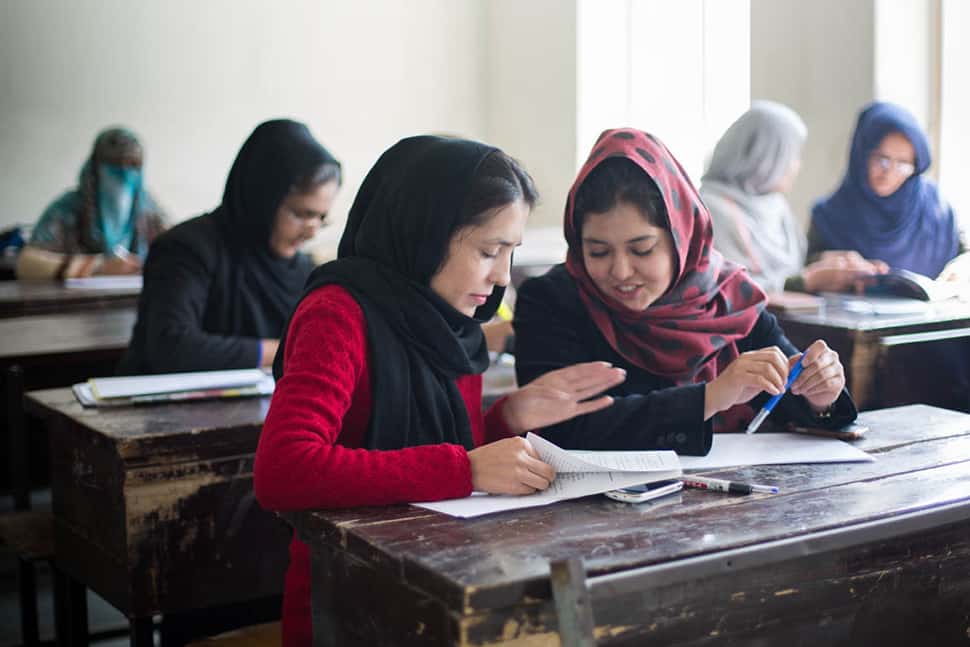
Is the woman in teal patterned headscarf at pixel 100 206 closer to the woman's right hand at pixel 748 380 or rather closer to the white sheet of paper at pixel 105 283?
the white sheet of paper at pixel 105 283

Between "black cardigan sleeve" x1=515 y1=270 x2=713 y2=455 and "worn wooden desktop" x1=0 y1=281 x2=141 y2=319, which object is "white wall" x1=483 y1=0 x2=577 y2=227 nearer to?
"worn wooden desktop" x1=0 y1=281 x2=141 y2=319

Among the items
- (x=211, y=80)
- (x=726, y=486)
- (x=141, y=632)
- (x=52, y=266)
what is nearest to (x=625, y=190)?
(x=726, y=486)

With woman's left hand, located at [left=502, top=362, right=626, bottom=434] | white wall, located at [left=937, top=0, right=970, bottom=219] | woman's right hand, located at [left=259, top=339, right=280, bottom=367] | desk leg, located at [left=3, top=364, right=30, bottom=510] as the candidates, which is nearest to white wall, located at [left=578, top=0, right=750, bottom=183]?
white wall, located at [left=937, top=0, right=970, bottom=219]

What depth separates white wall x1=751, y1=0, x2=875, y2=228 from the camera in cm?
471

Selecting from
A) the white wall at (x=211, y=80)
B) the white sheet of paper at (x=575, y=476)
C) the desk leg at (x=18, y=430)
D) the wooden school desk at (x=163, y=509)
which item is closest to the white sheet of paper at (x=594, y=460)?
the white sheet of paper at (x=575, y=476)

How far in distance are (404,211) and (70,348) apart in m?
1.81

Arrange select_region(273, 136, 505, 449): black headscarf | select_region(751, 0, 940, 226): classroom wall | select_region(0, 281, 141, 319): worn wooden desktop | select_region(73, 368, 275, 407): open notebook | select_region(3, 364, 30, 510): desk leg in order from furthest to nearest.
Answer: select_region(751, 0, 940, 226): classroom wall
select_region(0, 281, 141, 319): worn wooden desktop
select_region(3, 364, 30, 510): desk leg
select_region(73, 368, 275, 407): open notebook
select_region(273, 136, 505, 449): black headscarf

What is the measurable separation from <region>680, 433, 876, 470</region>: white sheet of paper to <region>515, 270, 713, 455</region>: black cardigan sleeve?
0.05 meters

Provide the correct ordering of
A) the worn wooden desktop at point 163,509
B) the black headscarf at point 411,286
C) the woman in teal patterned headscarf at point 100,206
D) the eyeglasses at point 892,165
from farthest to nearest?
the woman in teal patterned headscarf at point 100,206 < the eyeglasses at point 892,165 < the worn wooden desktop at point 163,509 < the black headscarf at point 411,286

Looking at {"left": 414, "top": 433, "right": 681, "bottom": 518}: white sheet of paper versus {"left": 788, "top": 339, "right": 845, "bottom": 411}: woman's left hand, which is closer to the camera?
{"left": 414, "top": 433, "right": 681, "bottom": 518}: white sheet of paper

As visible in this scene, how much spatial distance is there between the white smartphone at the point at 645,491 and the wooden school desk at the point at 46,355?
188cm

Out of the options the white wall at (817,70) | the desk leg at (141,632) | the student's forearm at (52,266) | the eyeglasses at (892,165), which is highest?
the white wall at (817,70)

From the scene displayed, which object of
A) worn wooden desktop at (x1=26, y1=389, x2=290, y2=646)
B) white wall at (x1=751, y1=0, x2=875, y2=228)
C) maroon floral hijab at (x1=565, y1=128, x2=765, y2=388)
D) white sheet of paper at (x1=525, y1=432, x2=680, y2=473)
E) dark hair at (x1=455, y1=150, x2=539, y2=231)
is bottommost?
worn wooden desktop at (x1=26, y1=389, x2=290, y2=646)

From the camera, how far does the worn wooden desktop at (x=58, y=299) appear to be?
404cm
